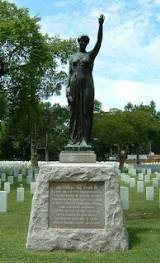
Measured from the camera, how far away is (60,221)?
10.1 metres

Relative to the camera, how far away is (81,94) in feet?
35.5

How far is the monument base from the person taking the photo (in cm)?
1041

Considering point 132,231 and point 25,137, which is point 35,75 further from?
point 25,137

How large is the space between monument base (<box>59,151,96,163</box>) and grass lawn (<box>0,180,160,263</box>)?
1689 mm

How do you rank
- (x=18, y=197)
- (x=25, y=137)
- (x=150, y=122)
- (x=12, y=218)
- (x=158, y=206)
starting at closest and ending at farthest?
(x=12, y=218) < (x=158, y=206) < (x=18, y=197) < (x=150, y=122) < (x=25, y=137)

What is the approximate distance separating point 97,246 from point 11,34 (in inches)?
857

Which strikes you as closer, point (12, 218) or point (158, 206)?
point (12, 218)

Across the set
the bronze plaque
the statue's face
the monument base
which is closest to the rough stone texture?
the bronze plaque

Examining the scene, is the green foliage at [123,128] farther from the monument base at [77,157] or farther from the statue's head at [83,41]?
the monument base at [77,157]

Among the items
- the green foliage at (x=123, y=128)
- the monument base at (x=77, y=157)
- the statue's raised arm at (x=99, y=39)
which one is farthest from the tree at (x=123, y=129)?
the monument base at (x=77, y=157)

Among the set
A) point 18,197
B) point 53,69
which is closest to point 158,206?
point 18,197

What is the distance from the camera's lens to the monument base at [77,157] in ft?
34.2

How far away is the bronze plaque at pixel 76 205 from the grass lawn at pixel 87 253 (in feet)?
1.89

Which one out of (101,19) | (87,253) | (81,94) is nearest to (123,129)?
(81,94)
